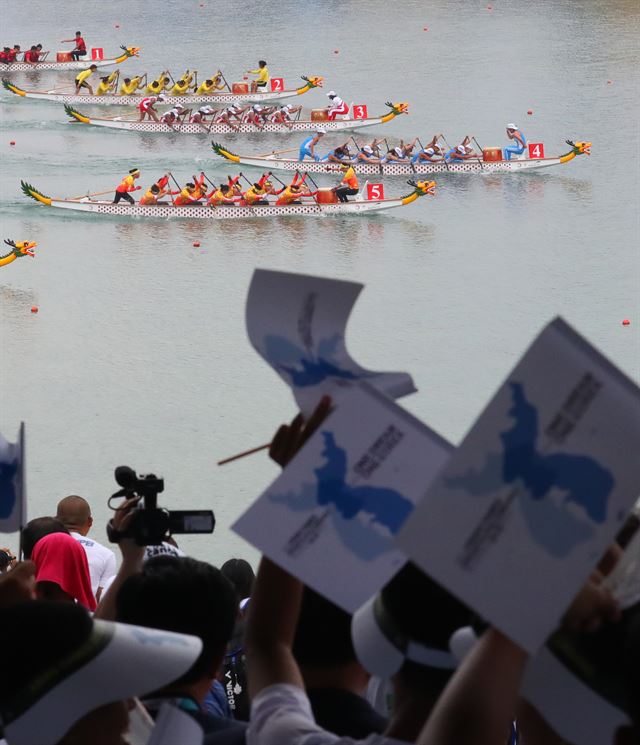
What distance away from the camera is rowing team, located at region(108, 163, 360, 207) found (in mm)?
12445

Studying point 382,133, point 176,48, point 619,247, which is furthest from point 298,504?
point 176,48

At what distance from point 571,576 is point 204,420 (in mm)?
7197

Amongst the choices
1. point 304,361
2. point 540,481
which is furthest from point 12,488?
point 540,481

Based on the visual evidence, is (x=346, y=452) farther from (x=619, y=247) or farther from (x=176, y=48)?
(x=176, y=48)

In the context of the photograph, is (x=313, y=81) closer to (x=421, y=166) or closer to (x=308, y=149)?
(x=308, y=149)

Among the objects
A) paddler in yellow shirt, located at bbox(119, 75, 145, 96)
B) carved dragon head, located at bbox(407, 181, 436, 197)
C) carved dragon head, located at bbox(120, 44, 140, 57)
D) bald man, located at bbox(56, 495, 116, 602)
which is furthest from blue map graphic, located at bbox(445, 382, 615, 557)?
carved dragon head, located at bbox(120, 44, 140, 57)

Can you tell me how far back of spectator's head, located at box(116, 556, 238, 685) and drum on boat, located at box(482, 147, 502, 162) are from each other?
1238 centimetres

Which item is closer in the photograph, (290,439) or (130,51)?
(290,439)

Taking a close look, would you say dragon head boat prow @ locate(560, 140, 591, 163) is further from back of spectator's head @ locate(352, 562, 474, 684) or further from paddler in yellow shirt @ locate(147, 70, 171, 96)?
back of spectator's head @ locate(352, 562, 474, 684)

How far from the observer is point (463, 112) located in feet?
51.6

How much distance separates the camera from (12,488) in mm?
2494

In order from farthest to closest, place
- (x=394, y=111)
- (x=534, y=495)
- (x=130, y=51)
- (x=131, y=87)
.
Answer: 1. (x=130, y=51)
2. (x=131, y=87)
3. (x=394, y=111)
4. (x=534, y=495)

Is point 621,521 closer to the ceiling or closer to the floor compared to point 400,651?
closer to the ceiling

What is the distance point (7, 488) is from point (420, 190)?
1041 centimetres
